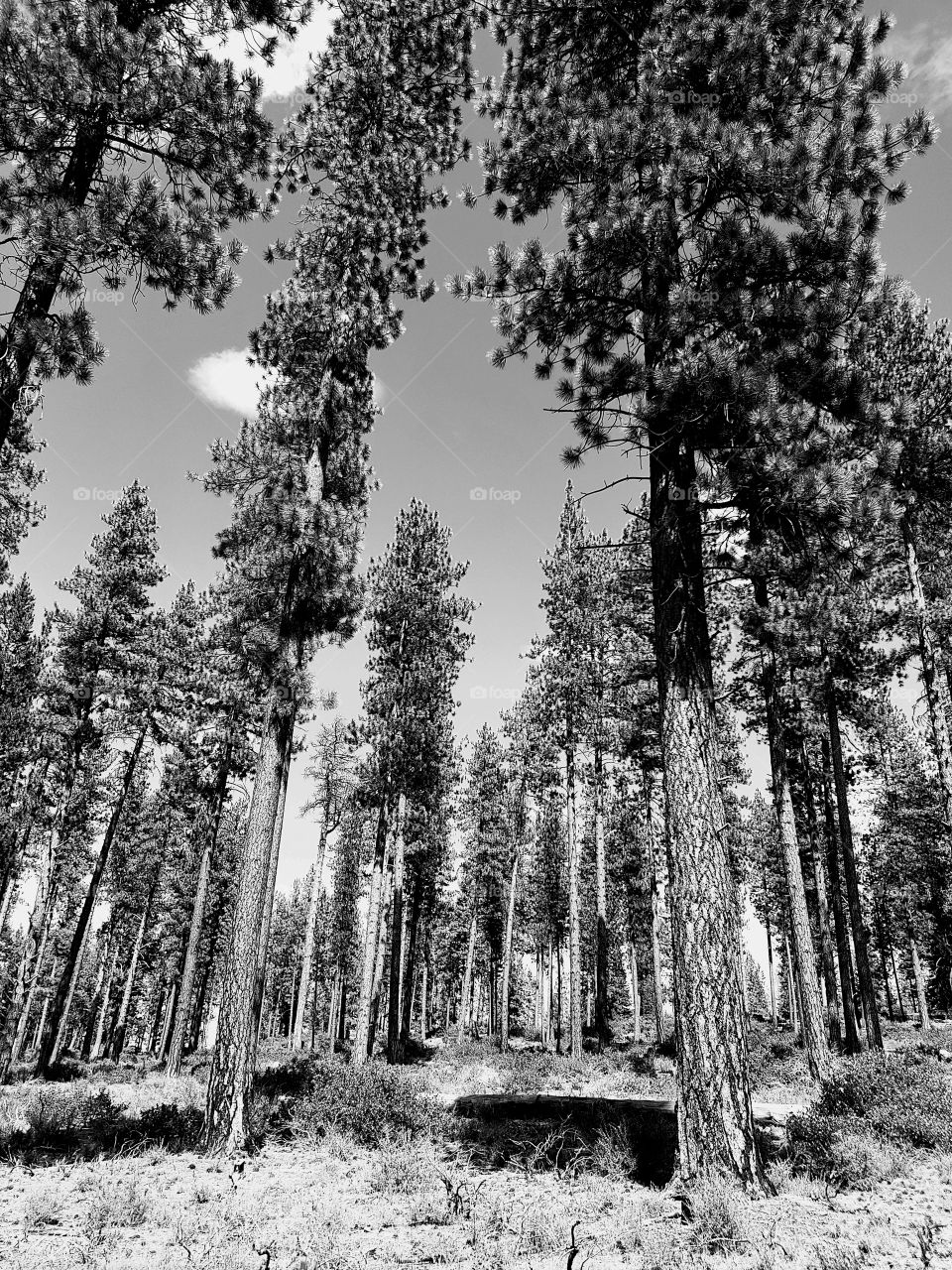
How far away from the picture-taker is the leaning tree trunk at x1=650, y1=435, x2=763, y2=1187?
18.0ft

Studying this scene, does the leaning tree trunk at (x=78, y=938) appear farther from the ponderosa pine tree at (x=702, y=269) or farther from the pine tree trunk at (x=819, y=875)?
the pine tree trunk at (x=819, y=875)

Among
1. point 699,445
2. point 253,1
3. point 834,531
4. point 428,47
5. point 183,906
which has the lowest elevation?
point 183,906

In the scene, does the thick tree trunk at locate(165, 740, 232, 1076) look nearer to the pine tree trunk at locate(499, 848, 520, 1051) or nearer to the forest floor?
the forest floor

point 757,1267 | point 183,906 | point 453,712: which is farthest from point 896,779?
point 183,906

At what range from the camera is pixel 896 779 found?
83.1ft

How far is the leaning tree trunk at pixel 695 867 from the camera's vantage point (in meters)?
5.48

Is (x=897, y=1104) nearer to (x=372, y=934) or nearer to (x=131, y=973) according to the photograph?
(x=372, y=934)

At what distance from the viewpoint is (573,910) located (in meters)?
20.8

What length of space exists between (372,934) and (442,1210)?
13.1 metres

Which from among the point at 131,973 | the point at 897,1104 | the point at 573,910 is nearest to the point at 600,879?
the point at 573,910

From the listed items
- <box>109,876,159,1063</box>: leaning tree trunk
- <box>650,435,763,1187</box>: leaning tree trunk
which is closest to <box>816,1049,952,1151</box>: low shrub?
<box>650,435,763,1187</box>: leaning tree trunk

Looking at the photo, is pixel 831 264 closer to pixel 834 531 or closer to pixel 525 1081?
pixel 834 531

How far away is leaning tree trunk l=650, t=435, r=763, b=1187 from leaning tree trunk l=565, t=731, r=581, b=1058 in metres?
15.3

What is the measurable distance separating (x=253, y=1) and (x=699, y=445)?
6.96 metres
